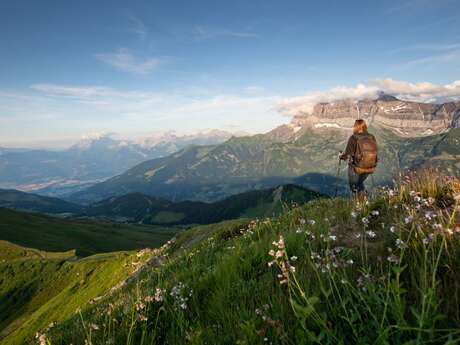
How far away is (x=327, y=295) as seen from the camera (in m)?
2.78

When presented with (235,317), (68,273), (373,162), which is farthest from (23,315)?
(235,317)

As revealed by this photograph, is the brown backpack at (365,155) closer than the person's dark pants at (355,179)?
Yes

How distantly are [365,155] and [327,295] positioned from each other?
1478 centimetres

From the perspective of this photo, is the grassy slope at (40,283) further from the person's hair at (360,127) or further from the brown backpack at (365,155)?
the person's hair at (360,127)

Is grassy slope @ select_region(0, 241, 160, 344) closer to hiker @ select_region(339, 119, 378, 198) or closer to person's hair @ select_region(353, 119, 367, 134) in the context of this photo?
hiker @ select_region(339, 119, 378, 198)

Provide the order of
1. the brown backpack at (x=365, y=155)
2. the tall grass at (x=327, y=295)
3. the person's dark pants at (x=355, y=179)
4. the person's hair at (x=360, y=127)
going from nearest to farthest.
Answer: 1. the tall grass at (x=327, y=295)
2. the brown backpack at (x=365, y=155)
3. the person's dark pants at (x=355, y=179)
4. the person's hair at (x=360, y=127)

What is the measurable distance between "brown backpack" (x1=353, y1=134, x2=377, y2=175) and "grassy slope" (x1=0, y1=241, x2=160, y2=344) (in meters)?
59.8

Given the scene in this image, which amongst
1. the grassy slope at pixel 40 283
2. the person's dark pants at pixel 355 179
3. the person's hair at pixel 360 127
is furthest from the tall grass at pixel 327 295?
the grassy slope at pixel 40 283

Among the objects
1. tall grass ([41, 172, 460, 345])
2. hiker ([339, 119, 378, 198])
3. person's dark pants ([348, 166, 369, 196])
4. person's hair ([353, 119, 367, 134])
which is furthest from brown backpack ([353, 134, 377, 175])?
tall grass ([41, 172, 460, 345])

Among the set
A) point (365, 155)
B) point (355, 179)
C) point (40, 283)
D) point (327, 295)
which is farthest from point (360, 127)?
point (40, 283)

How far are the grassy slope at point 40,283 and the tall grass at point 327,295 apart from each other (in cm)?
6516

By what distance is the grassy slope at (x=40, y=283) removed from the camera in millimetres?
67688

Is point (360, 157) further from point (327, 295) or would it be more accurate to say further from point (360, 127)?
point (327, 295)

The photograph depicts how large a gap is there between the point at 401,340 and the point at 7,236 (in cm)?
20595
